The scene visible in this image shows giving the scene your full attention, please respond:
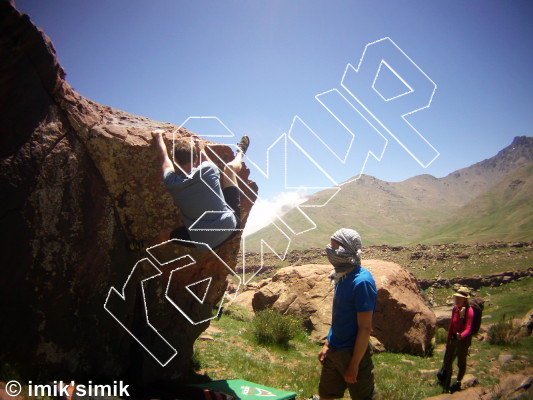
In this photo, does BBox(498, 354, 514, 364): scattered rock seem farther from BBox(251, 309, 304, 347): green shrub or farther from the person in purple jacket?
BBox(251, 309, 304, 347): green shrub

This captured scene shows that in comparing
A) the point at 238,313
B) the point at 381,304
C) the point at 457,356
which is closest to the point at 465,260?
the point at 381,304

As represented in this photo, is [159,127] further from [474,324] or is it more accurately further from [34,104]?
[474,324]

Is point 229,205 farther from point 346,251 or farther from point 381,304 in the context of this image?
point 381,304

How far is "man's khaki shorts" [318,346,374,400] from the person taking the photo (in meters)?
3.59

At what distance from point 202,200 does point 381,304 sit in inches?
362

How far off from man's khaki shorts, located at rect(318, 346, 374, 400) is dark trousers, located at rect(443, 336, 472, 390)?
4.63m

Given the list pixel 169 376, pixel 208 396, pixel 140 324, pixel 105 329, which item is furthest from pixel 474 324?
pixel 105 329

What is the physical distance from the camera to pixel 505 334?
1177 cm

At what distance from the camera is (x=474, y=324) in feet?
23.0

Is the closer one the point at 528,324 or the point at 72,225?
the point at 72,225

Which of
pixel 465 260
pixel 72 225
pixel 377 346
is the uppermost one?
pixel 465 260

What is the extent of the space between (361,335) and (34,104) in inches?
204

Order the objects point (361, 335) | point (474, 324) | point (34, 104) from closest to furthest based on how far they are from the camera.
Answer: point (361, 335) → point (34, 104) → point (474, 324)

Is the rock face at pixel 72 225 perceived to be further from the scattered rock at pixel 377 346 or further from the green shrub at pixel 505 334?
the green shrub at pixel 505 334
